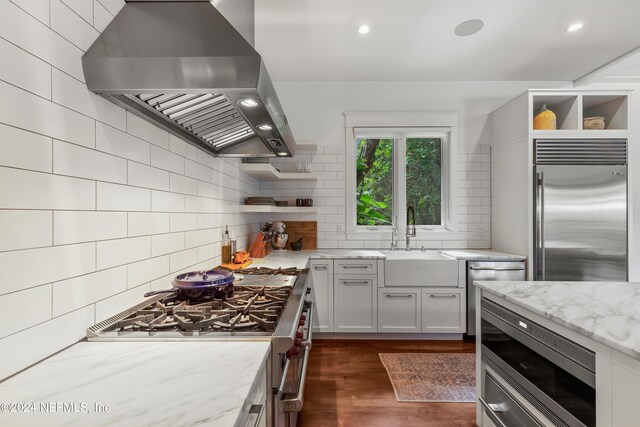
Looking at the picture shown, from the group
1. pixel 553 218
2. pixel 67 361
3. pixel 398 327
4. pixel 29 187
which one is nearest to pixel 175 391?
pixel 67 361

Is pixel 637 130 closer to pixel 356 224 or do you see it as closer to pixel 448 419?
pixel 356 224

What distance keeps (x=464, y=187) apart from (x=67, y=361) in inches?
144

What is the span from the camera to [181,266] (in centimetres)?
161

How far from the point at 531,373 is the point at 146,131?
1974 millimetres

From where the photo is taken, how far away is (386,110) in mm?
3449

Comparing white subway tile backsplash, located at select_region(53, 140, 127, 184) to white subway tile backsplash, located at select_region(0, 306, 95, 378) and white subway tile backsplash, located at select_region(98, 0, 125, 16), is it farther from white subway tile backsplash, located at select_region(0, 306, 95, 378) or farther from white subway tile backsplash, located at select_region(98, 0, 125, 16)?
white subway tile backsplash, located at select_region(98, 0, 125, 16)

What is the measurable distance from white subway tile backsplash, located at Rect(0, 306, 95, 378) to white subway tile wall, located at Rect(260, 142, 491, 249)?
8.64 ft

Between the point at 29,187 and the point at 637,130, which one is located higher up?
the point at 637,130

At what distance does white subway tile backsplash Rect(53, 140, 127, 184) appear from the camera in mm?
866

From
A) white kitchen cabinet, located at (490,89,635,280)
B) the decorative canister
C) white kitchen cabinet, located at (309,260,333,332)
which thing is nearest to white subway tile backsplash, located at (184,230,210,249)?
white kitchen cabinet, located at (309,260,333,332)

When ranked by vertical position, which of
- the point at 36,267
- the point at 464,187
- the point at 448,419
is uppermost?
the point at 464,187

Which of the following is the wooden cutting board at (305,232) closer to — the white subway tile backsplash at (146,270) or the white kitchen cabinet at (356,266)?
the white kitchen cabinet at (356,266)

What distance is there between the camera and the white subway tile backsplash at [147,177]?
120cm

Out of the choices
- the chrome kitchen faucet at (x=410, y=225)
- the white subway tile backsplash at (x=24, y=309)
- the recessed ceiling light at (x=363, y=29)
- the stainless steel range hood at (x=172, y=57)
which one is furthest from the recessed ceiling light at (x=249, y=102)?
the chrome kitchen faucet at (x=410, y=225)
